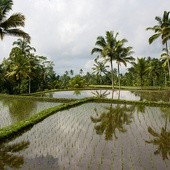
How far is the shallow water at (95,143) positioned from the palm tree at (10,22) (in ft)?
18.8

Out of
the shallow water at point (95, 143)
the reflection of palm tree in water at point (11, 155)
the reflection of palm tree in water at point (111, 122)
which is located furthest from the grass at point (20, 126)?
the reflection of palm tree in water at point (111, 122)

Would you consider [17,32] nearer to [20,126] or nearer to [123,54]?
[20,126]

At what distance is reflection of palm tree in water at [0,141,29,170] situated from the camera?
22.7ft

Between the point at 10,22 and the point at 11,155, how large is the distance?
10.4m

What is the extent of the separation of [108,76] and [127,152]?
168 feet

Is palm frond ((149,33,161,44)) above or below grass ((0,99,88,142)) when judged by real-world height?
above

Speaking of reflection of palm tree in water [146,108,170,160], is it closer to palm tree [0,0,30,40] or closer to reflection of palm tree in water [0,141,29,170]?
reflection of palm tree in water [0,141,29,170]

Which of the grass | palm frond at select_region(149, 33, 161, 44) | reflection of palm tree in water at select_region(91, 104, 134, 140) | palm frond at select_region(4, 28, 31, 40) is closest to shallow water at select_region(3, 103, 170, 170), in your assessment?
reflection of palm tree in water at select_region(91, 104, 134, 140)

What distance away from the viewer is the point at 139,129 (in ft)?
37.9

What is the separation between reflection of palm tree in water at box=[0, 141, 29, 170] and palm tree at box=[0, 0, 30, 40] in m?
9.00

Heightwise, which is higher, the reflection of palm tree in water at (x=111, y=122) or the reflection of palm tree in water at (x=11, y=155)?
the reflection of palm tree in water at (x=111, y=122)

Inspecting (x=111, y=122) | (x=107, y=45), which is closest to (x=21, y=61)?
(x=107, y=45)

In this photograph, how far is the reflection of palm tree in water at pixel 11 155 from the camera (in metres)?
6.91

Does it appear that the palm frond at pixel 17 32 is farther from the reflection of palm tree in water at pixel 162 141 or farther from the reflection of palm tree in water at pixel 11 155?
the reflection of palm tree in water at pixel 11 155
